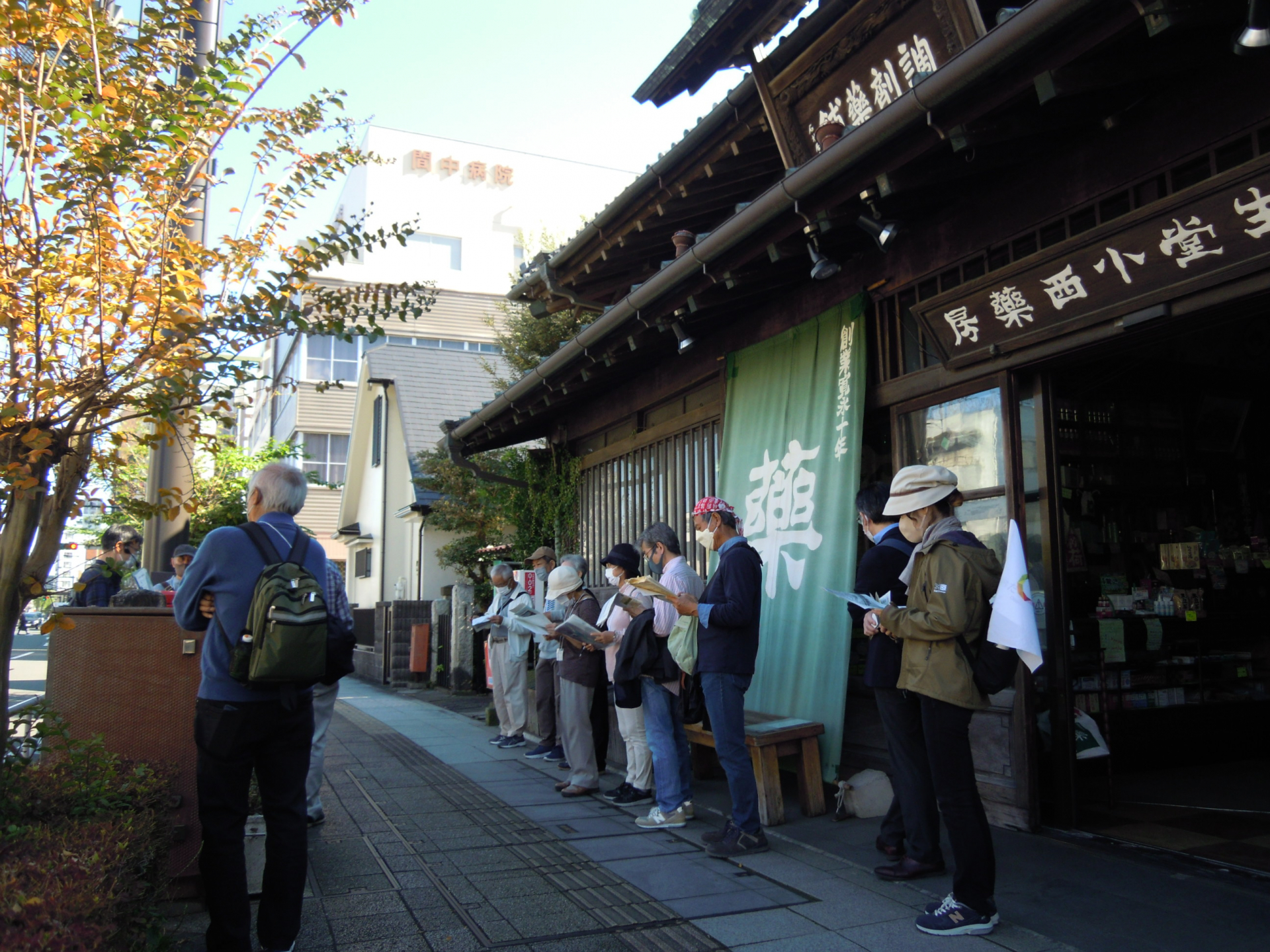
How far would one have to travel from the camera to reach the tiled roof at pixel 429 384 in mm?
20906

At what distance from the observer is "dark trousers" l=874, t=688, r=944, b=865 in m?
4.71

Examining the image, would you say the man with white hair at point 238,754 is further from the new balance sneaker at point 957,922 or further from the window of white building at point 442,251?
the window of white building at point 442,251

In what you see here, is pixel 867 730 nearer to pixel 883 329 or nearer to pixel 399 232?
pixel 883 329

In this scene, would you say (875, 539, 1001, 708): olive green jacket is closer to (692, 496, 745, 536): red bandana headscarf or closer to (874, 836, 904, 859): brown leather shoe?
(874, 836, 904, 859): brown leather shoe

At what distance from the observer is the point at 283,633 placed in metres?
3.55

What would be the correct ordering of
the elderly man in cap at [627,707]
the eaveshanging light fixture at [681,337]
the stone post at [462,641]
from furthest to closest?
the stone post at [462,641] → the eaveshanging light fixture at [681,337] → the elderly man in cap at [627,707]

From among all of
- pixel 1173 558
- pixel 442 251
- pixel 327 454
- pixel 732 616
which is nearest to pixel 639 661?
pixel 732 616

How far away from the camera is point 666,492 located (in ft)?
30.8

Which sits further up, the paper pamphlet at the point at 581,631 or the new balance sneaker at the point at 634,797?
the paper pamphlet at the point at 581,631

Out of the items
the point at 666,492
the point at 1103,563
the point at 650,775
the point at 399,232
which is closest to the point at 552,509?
the point at 666,492

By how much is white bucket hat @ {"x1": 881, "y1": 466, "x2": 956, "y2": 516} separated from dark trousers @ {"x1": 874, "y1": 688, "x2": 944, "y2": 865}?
40.6 inches

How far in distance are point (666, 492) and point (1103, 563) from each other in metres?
4.05

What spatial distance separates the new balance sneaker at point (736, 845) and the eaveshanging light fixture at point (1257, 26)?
177 inches

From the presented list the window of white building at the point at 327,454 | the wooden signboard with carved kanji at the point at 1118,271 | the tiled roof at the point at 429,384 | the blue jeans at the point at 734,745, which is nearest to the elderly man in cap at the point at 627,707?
the blue jeans at the point at 734,745
